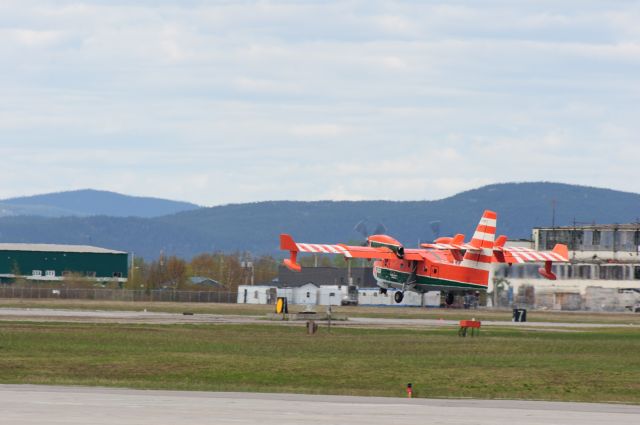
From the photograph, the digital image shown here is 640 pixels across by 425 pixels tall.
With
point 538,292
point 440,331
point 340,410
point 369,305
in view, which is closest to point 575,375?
point 340,410

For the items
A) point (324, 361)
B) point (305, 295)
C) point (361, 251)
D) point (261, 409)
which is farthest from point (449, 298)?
point (261, 409)

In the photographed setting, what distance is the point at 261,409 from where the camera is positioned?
41.1 meters

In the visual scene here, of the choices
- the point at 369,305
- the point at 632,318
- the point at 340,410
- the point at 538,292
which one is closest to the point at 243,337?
the point at 340,410

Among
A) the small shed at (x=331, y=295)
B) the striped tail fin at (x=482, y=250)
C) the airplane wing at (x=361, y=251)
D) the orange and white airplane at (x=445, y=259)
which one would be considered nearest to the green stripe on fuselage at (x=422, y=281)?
the orange and white airplane at (x=445, y=259)

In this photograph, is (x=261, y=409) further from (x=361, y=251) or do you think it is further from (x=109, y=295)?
(x=109, y=295)

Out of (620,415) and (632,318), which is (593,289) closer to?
(632,318)

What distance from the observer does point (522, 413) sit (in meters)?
42.5

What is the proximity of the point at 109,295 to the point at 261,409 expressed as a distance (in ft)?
493

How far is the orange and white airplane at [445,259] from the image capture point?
371 feet

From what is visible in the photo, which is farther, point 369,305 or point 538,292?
point 369,305

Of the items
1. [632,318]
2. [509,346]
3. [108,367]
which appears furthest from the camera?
[632,318]

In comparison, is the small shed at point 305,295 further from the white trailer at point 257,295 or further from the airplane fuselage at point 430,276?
the airplane fuselage at point 430,276

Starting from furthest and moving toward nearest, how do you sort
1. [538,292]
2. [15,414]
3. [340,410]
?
[538,292] < [340,410] < [15,414]

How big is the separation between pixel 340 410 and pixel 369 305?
145m
